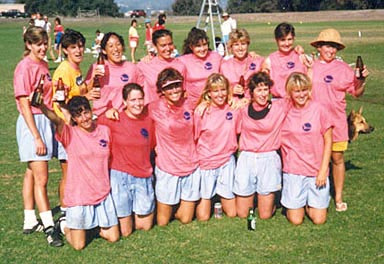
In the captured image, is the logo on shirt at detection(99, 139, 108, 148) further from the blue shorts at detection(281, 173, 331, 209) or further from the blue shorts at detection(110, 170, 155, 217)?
the blue shorts at detection(281, 173, 331, 209)

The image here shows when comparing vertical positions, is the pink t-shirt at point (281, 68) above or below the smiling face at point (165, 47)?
below

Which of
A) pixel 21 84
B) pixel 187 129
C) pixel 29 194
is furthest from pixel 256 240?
pixel 21 84

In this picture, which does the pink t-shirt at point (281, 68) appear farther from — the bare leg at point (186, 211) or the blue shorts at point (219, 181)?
the bare leg at point (186, 211)

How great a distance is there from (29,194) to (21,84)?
1.33 metres

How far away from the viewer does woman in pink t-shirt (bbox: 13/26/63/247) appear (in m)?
6.09

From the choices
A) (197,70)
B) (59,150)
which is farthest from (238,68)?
(59,150)

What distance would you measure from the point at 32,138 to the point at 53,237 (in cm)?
110

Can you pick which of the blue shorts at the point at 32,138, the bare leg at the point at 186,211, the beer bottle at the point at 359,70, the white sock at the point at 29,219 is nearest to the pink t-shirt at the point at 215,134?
the bare leg at the point at 186,211

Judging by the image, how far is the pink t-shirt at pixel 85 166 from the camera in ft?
19.7

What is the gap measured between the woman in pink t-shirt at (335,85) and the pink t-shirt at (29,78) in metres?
3.20

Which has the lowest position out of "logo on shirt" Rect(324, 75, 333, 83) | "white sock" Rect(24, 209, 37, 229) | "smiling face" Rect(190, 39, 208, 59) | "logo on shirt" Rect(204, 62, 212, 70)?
"white sock" Rect(24, 209, 37, 229)

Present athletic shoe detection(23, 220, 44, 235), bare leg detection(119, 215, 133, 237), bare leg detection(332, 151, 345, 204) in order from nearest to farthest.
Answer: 1. bare leg detection(119, 215, 133, 237)
2. athletic shoe detection(23, 220, 44, 235)
3. bare leg detection(332, 151, 345, 204)

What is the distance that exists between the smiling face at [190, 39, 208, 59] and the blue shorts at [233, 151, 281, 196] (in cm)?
155

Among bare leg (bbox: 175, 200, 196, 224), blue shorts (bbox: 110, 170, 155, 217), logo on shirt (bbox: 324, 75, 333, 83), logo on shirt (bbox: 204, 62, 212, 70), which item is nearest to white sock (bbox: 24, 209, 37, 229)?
blue shorts (bbox: 110, 170, 155, 217)
